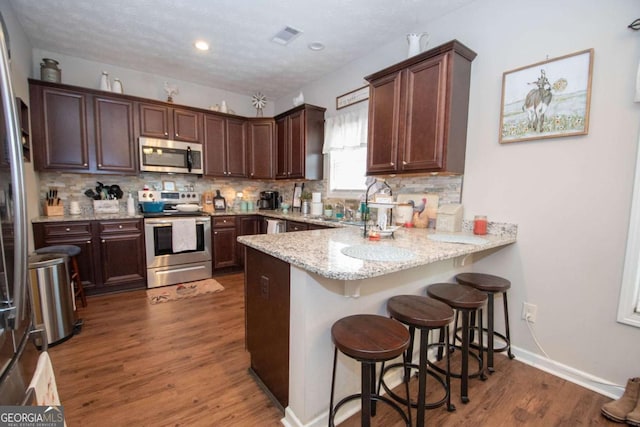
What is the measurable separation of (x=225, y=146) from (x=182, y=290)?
2.11 meters

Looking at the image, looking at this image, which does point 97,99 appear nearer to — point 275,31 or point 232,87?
point 232,87

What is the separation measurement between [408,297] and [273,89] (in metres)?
3.96

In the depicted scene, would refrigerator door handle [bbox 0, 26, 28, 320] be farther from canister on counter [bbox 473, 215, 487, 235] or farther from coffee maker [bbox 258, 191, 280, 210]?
coffee maker [bbox 258, 191, 280, 210]

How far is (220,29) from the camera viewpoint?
2754 millimetres

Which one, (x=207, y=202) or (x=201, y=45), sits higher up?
(x=201, y=45)

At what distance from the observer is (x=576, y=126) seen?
71.6 inches

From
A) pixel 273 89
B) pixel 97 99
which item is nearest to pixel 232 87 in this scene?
pixel 273 89

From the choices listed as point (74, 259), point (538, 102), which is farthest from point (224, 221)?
point (538, 102)

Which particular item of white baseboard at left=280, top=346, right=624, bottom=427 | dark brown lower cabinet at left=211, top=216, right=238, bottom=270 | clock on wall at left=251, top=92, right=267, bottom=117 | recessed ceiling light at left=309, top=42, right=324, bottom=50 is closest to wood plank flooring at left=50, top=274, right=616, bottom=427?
white baseboard at left=280, top=346, right=624, bottom=427

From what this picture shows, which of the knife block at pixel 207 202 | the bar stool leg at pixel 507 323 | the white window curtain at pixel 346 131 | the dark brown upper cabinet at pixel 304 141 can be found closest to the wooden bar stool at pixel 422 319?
the bar stool leg at pixel 507 323

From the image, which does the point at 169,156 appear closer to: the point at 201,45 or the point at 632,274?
the point at 201,45

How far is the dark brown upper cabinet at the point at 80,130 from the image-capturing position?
3.06 m

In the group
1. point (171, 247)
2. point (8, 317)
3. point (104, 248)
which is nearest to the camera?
point (8, 317)

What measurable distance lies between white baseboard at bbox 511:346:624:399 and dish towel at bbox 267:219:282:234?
8.85ft
